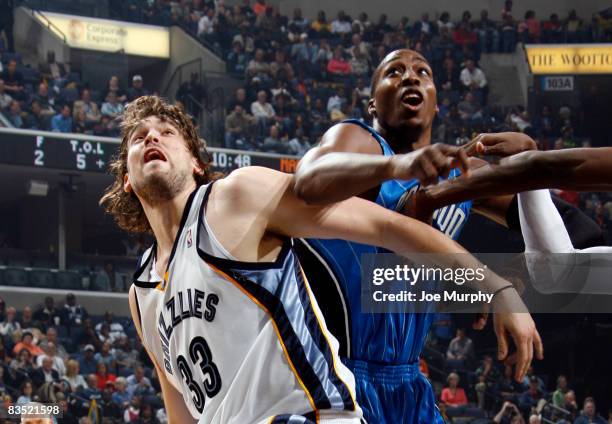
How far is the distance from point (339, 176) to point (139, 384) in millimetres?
9735

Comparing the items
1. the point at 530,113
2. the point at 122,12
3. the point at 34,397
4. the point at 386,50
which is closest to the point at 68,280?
the point at 34,397

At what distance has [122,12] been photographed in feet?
62.9

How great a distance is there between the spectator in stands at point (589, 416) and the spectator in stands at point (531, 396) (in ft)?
1.85

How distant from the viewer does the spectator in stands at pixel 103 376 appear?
12.0 metres

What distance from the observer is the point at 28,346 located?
1207 centimetres

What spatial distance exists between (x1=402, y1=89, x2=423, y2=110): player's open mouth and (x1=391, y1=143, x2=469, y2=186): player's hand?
1393mm

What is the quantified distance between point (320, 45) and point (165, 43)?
3.30 m

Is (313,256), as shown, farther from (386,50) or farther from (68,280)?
(386,50)

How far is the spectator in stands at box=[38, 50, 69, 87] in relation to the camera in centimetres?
1622

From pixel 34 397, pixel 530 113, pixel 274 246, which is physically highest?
pixel 530 113

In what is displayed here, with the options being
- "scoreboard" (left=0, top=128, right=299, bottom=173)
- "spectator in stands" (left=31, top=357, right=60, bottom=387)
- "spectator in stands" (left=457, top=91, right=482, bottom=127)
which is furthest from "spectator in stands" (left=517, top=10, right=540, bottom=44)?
"spectator in stands" (left=31, top=357, right=60, bottom=387)

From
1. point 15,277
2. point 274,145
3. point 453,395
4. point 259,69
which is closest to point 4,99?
point 15,277

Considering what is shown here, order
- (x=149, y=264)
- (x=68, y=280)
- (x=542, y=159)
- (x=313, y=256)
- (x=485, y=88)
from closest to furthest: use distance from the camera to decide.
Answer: (x=542, y=159) < (x=149, y=264) < (x=313, y=256) < (x=68, y=280) < (x=485, y=88)

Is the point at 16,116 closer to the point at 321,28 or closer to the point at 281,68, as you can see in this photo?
the point at 281,68
